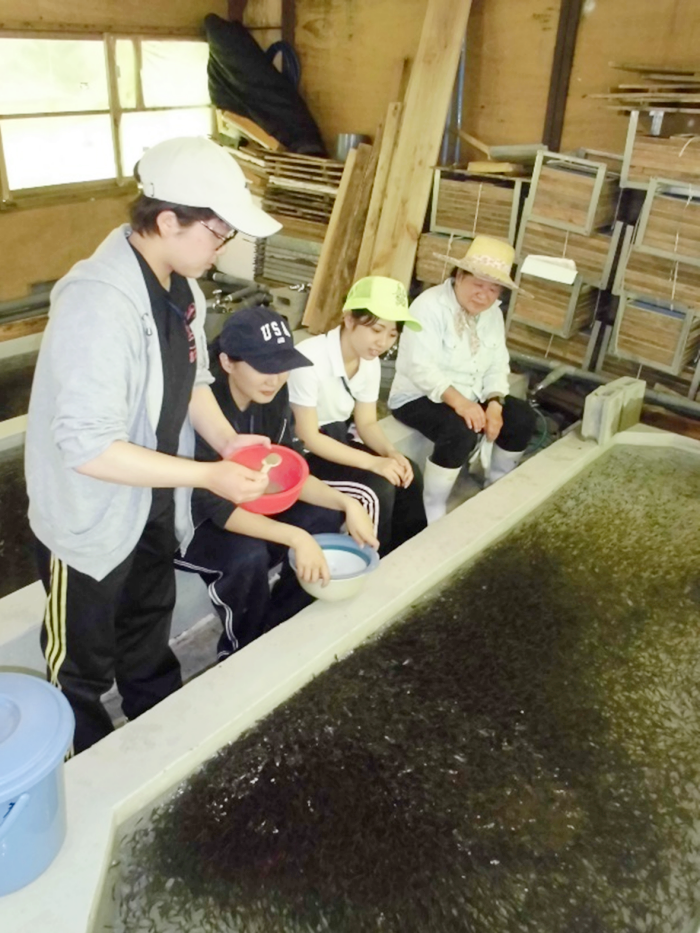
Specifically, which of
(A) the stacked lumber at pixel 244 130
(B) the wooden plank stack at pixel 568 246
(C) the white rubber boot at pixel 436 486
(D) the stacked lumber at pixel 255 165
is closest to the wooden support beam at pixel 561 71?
(B) the wooden plank stack at pixel 568 246

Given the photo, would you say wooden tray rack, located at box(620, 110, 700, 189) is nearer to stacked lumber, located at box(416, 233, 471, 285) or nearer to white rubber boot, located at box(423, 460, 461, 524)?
stacked lumber, located at box(416, 233, 471, 285)

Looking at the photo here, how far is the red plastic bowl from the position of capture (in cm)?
183

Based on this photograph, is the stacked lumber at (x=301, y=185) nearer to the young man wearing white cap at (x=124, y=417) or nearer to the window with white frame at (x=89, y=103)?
the window with white frame at (x=89, y=103)

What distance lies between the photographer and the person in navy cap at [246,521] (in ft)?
6.17

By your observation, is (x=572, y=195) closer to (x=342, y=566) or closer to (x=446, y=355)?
(x=446, y=355)

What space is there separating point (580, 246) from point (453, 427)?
179cm

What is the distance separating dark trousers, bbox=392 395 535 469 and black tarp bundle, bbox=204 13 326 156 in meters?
3.13

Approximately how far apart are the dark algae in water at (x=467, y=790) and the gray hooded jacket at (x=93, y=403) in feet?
1.79

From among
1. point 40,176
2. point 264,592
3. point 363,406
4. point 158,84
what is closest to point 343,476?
point 363,406

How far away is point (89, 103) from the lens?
516cm

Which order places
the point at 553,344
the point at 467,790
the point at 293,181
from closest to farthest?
1. the point at 467,790
2. the point at 553,344
3. the point at 293,181

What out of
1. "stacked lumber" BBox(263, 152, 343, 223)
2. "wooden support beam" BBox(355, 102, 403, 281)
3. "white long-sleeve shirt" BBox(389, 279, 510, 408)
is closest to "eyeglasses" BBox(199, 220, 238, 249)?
"white long-sleeve shirt" BBox(389, 279, 510, 408)

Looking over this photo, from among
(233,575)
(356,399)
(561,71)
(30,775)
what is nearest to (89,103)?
(561,71)

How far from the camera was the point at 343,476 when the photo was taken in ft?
7.84
